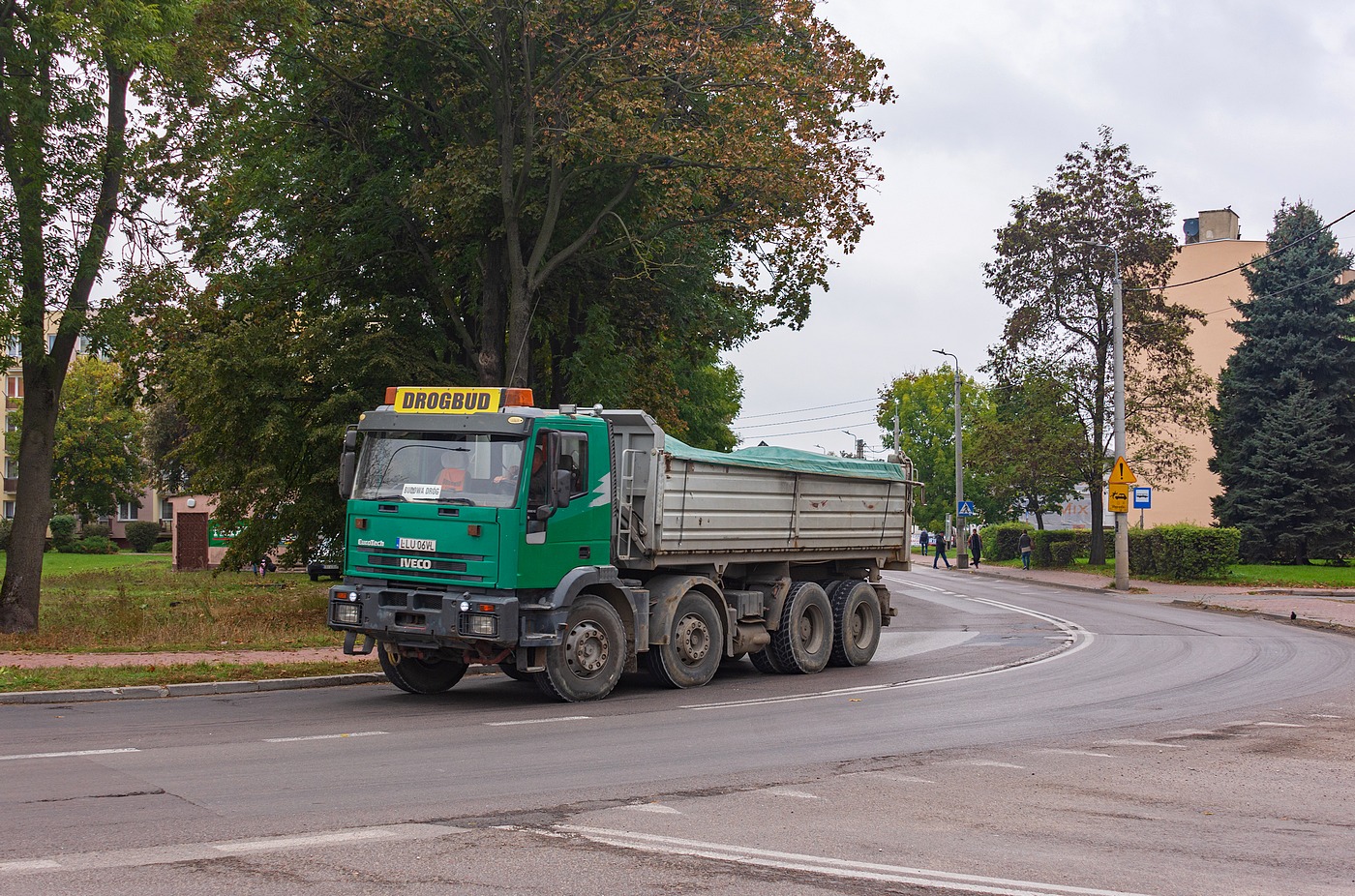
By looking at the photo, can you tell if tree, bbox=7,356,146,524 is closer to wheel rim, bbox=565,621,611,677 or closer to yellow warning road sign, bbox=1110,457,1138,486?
yellow warning road sign, bbox=1110,457,1138,486

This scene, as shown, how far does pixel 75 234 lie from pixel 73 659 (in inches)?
253

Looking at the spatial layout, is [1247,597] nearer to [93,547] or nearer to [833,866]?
[833,866]

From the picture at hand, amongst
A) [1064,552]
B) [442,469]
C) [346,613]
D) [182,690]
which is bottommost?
[182,690]

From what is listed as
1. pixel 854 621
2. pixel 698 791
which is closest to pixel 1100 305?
pixel 854 621

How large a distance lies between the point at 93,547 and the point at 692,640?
60.4m

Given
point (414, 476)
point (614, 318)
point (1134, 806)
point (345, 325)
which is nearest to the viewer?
point (1134, 806)

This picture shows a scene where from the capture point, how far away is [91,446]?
72.9 m

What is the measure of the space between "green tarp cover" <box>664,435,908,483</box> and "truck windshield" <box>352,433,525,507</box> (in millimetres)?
2143

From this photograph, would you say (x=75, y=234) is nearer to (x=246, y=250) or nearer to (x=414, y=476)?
(x=246, y=250)

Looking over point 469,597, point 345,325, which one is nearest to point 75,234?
point 345,325

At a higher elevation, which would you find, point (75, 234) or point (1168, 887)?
point (75, 234)

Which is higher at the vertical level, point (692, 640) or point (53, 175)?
point (53, 175)

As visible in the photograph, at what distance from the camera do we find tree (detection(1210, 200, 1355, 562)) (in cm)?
4719

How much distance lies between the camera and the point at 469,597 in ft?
40.2
